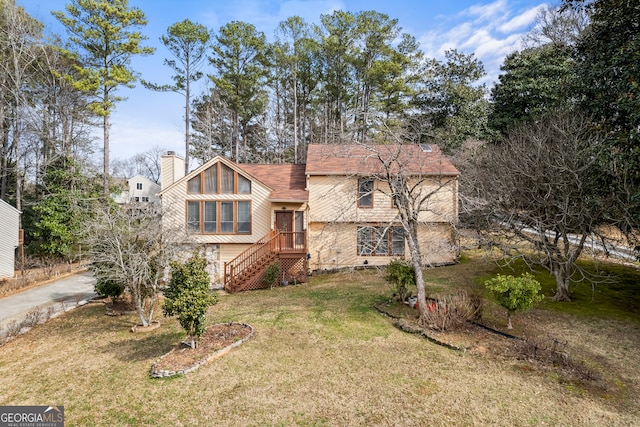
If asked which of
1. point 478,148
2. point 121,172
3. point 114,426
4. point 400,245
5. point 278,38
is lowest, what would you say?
point 114,426

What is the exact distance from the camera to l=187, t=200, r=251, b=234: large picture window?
17.3m

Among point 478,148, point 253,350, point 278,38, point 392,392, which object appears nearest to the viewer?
point 392,392

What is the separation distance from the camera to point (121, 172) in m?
51.0

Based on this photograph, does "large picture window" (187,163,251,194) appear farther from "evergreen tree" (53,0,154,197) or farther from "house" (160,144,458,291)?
"evergreen tree" (53,0,154,197)

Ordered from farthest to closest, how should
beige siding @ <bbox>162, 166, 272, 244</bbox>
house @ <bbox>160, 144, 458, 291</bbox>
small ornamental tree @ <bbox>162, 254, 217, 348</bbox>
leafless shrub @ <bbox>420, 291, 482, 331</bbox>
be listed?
beige siding @ <bbox>162, 166, 272, 244</bbox> < house @ <bbox>160, 144, 458, 291</bbox> < leafless shrub @ <bbox>420, 291, 482, 331</bbox> < small ornamental tree @ <bbox>162, 254, 217, 348</bbox>

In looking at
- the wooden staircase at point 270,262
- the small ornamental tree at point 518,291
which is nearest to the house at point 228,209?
the wooden staircase at point 270,262

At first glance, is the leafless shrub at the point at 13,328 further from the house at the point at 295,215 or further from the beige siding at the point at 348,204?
the beige siding at the point at 348,204

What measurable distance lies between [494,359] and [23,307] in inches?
641

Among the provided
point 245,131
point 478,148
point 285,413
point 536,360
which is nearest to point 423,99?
point 478,148

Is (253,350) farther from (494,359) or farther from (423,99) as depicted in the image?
(423,99)

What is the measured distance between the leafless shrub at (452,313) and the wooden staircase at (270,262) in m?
7.95

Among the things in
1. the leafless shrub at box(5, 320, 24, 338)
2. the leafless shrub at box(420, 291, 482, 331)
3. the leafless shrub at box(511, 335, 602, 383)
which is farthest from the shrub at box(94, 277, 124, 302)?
the leafless shrub at box(511, 335, 602, 383)

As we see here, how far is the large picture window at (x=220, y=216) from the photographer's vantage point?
17312 mm

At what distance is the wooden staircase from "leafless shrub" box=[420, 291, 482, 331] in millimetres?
7954
